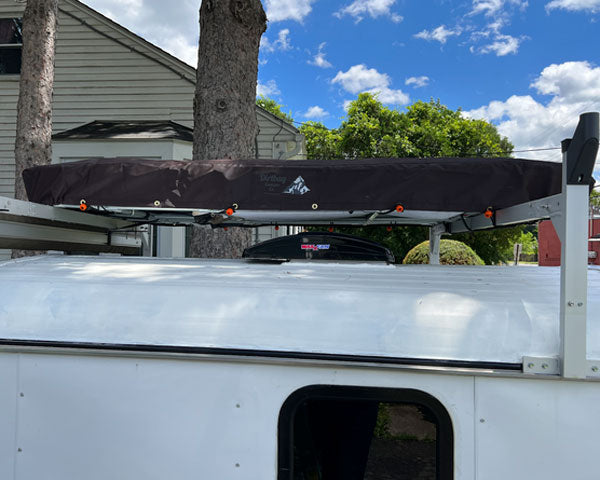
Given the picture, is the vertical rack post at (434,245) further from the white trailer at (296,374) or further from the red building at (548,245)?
the red building at (548,245)

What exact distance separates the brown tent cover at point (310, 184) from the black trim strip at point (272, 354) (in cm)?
91

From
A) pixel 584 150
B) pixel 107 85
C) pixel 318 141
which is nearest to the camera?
pixel 584 150

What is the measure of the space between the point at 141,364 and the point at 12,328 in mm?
589

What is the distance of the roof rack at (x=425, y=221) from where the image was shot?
153 centimetres

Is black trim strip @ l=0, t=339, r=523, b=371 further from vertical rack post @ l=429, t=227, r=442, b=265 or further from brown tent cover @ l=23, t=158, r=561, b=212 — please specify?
vertical rack post @ l=429, t=227, r=442, b=265

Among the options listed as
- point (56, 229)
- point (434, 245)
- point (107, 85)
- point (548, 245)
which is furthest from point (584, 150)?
point (107, 85)

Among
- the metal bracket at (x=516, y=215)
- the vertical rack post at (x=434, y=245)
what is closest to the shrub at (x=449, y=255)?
the vertical rack post at (x=434, y=245)

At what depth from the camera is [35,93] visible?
6.65 m

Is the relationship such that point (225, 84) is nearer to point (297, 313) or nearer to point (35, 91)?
point (35, 91)

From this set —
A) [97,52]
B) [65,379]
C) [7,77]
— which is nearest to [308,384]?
[65,379]

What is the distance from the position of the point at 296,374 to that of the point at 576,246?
3.41 feet

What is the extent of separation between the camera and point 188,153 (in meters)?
9.72

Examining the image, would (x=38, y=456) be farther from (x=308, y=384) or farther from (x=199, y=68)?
(x=199, y=68)

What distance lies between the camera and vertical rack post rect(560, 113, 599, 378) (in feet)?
4.95
